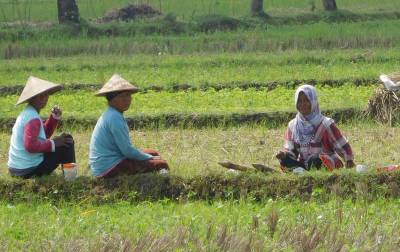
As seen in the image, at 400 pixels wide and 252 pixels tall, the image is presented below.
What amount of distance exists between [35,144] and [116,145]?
2.35 feet

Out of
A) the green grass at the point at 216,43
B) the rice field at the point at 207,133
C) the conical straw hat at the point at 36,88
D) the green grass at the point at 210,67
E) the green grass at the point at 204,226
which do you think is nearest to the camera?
the green grass at the point at 204,226

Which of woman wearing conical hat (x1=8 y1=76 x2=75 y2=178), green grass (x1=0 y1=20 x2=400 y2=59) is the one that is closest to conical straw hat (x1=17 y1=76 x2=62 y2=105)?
woman wearing conical hat (x1=8 y1=76 x2=75 y2=178)

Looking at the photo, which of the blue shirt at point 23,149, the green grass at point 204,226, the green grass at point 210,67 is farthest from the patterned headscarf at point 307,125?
the green grass at point 210,67

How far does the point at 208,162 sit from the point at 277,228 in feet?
9.86

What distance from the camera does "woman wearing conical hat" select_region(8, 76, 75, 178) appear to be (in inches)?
353

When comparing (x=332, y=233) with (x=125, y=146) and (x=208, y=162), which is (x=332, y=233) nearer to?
(x=125, y=146)

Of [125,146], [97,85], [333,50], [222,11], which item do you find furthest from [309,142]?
[222,11]

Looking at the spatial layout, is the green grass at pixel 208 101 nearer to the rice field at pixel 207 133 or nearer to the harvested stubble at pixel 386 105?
the rice field at pixel 207 133

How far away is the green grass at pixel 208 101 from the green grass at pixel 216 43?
590 centimetres

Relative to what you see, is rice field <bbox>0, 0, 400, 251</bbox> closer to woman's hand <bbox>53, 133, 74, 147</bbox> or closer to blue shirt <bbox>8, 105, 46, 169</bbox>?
blue shirt <bbox>8, 105, 46, 169</bbox>

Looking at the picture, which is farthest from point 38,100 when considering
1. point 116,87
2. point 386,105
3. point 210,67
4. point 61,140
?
point 210,67

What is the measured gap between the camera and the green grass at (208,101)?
41.8 ft

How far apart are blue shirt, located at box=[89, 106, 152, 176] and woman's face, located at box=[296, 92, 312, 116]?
4.78 ft

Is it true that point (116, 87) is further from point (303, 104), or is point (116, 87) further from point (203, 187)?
point (303, 104)
